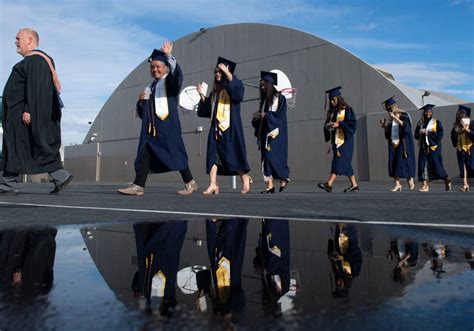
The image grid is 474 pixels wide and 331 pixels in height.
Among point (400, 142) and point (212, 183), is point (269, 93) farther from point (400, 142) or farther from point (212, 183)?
point (400, 142)

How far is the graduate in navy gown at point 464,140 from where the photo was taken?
8.83 metres

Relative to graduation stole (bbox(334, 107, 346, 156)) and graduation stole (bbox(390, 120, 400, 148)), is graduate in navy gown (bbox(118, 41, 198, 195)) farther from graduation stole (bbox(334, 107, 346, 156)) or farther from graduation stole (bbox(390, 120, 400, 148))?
graduation stole (bbox(390, 120, 400, 148))

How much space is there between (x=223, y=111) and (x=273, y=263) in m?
4.83

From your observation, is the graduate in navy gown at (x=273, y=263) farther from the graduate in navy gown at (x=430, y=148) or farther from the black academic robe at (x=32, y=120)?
the graduate in navy gown at (x=430, y=148)

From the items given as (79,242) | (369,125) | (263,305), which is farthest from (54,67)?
(369,125)

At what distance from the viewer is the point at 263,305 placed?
30.4 inches

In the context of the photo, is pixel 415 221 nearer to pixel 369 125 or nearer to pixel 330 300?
pixel 330 300

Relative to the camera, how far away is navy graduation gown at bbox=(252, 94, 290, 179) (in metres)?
6.36

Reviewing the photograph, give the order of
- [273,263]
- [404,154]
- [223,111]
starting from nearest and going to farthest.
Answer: [273,263]
[223,111]
[404,154]

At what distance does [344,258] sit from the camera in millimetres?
1256

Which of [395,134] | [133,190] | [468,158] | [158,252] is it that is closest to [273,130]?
[133,190]

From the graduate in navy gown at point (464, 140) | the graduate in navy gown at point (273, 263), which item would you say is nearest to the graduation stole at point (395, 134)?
the graduate in navy gown at point (464, 140)

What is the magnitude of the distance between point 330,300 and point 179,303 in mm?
276

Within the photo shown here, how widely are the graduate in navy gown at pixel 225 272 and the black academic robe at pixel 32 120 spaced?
3348 millimetres
